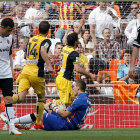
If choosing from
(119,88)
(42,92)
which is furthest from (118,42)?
(42,92)

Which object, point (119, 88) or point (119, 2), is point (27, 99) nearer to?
point (119, 88)

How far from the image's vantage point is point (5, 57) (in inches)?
343

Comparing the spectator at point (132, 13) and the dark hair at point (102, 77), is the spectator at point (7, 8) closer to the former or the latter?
the dark hair at point (102, 77)

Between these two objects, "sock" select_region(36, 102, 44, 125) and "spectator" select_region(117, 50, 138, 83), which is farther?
"spectator" select_region(117, 50, 138, 83)

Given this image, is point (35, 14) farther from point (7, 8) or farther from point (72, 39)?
point (72, 39)

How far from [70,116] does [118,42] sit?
4378 millimetres

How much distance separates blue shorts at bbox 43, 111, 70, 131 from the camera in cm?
957

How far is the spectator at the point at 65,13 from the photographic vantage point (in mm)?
13383

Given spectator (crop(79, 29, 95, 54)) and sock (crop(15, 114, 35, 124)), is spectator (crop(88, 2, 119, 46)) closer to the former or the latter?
spectator (crop(79, 29, 95, 54))

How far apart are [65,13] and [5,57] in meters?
5.13

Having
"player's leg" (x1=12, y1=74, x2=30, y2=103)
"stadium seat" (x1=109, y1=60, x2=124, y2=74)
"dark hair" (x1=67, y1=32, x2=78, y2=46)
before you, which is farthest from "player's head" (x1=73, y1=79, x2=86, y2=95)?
"stadium seat" (x1=109, y1=60, x2=124, y2=74)

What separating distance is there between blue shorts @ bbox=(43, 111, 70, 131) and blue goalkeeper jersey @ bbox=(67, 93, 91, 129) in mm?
95

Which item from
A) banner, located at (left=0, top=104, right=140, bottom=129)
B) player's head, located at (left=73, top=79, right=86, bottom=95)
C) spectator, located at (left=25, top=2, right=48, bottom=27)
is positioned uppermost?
spectator, located at (left=25, top=2, right=48, bottom=27)

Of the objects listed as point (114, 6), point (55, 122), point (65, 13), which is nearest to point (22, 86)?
point (55, 122)
